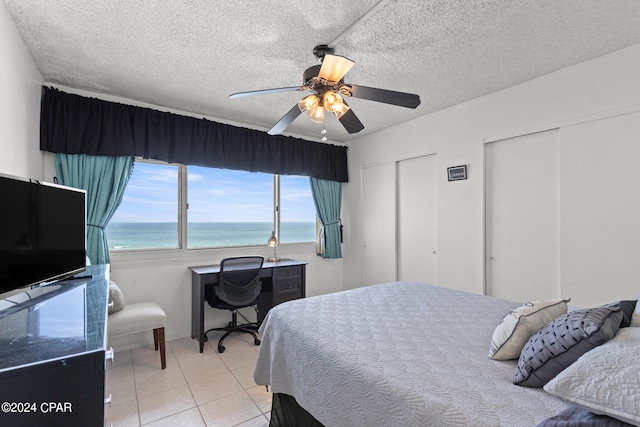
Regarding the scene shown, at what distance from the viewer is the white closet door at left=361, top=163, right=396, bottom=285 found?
13.5 feet

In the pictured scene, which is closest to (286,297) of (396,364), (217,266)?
(217,266)

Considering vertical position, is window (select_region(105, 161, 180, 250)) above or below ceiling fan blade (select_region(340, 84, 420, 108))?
below

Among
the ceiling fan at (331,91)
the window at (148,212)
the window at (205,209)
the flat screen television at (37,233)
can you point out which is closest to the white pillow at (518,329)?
the ceiling fan at (331,91)

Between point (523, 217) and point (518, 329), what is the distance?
76.5 inches

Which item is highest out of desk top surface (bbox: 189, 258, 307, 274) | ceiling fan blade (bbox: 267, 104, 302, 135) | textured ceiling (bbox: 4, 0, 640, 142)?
textured ceiling (bbox: 4, 0, 640, 142)

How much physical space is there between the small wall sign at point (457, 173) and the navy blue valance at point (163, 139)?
179 centimetres

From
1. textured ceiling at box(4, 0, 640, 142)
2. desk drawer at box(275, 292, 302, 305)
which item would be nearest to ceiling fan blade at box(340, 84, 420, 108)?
textured ceiling at box(4, 0, 640, 142)

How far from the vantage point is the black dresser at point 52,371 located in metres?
0.77

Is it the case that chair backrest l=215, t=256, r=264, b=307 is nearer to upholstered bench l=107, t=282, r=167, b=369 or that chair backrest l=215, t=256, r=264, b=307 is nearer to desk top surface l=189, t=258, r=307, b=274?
desk top surface l=189, t=258, r=307, b=274

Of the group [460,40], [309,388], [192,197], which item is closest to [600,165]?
[460,40]

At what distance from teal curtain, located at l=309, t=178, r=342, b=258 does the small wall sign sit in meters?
1.78

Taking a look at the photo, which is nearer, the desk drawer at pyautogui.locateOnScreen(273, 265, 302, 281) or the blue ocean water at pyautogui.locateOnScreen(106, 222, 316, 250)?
the blue ocean water at pyautogui.locateOnScreen(106, 222, 316, 250)

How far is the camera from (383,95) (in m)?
1.90

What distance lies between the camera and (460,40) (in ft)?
6.92
